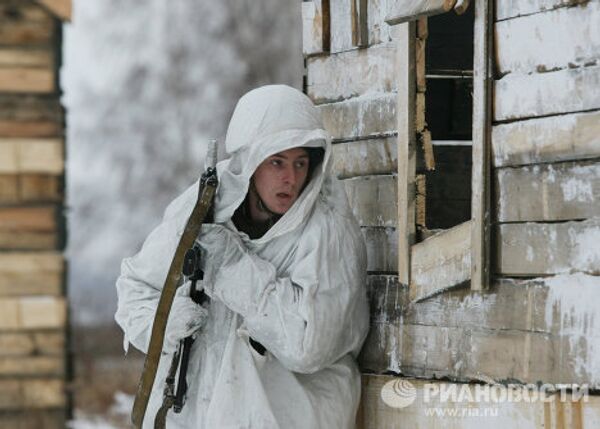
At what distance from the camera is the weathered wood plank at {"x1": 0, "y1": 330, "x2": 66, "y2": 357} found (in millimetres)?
8398

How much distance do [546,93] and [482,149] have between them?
298mm

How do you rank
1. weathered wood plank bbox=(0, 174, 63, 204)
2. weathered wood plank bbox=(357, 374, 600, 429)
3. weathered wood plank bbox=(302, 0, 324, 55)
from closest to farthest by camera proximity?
weathered wood plank bbox=(357, 374, 600, 429) < weathered wood plank bbox=(302, 0, 324, 55) < weathered wood plank bbox=(0, 174, 63, 204)

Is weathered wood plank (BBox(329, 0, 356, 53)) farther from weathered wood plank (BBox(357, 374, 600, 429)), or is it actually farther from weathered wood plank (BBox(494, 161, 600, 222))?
weathered wood plank (BBox(357, 374, 600, 429))

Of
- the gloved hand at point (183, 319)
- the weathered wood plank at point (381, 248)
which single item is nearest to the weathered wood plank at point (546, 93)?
the weathered wood plank at point (381, 248)

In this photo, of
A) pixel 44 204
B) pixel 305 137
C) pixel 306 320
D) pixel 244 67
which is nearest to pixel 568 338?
pixel 306 320

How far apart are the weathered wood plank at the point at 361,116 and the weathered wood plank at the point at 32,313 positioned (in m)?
3.94

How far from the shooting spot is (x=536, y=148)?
148 inches

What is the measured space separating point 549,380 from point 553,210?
517 mm

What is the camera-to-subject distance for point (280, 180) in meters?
4.22

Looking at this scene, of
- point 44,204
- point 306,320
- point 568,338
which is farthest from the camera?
point 44,204

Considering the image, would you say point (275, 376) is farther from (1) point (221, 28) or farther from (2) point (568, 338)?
(1) point (221, 28)

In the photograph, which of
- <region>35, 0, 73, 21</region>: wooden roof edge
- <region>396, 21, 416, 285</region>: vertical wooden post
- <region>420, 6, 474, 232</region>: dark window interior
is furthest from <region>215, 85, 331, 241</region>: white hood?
<region>35, 0, 73, 21</region>: wooden roof edge

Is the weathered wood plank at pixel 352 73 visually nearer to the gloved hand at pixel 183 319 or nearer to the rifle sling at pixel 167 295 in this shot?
the rifle sling at pixel 167 295

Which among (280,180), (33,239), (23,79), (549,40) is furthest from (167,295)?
(23,79)
